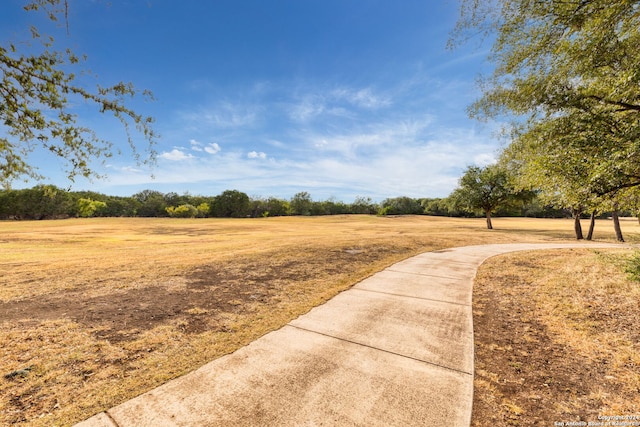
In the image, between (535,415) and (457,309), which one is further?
(457,309)

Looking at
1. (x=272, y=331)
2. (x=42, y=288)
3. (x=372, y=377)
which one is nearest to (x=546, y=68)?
(x=372, y=377)

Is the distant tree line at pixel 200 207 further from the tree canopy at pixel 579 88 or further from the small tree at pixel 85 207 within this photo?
the tree canopy at pixel 579 88

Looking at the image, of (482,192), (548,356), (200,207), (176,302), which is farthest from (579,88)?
(200,207)

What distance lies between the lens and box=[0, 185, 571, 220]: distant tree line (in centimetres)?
6912

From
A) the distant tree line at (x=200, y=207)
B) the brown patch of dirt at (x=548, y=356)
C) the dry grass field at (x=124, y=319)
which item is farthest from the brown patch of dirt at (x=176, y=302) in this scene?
the distant tree line at (x=200, y=207)

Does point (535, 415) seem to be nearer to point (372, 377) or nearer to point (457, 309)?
point (372, 377)

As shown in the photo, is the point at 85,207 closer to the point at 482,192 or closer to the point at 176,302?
the point at 176,302

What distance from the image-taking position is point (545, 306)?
584 cm

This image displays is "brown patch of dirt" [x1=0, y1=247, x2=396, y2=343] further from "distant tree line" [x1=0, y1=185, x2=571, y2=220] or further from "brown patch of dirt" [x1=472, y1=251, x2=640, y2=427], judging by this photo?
"distant tree line" [x1=0, y1=185, x2=571, y2=220]

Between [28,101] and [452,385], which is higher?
[28,101]

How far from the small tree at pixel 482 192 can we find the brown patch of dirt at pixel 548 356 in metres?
27.8

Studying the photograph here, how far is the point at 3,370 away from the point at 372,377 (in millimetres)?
4675

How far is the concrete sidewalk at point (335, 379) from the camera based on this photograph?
260 centimetres

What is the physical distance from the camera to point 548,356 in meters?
3.91
